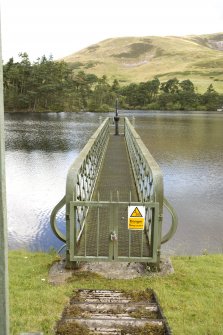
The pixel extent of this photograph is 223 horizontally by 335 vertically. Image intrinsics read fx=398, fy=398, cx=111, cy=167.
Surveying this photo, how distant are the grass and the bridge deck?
57 centimetres

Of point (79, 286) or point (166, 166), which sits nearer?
point (79, 286)

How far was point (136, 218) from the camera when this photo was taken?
20.0ft

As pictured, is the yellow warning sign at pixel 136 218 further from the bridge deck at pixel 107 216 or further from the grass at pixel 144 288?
Result: the grass at pixel 144 288

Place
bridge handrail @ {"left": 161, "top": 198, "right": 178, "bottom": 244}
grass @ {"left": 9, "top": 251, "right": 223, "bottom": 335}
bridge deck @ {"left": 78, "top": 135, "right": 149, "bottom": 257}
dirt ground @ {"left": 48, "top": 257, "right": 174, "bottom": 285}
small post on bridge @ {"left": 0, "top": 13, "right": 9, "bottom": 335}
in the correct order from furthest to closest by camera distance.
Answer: bridge deck @ {"left": 78, "top": 135, "right": 149, "bottom": 257}, bridge handrail @ {"left": 161, "top": 198, "right": 178, "bottom": 244}, dirt ground @ {"left": 48, "top": 257, "right": 174, "bottom": 285}, grass @ {"left": 9, "top": 251, "right": 223, "bottom": 335}, small post on bridge @ {"left": 0, "top": 13, "right": 9, "bottom": 335}

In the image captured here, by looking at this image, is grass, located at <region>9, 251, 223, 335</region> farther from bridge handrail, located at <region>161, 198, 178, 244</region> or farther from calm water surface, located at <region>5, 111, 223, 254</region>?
calm water surface, located at <region>5, 111, 223, 254</region>

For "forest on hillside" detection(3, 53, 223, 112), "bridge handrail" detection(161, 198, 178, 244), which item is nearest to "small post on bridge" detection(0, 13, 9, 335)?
"bridge handrail" detection(161, 198, 178, 244)

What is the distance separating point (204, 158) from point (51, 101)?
78440mm

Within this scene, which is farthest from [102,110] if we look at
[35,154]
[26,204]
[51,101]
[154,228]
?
[154,228]

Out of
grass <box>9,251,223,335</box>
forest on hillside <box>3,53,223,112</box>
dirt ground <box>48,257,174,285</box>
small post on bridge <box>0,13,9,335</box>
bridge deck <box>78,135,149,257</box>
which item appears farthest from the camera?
forest on hillside <box>3,53,223,112</box>

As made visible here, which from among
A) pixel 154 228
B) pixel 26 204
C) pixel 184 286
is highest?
pixel 154 228

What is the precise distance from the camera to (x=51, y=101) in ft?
349

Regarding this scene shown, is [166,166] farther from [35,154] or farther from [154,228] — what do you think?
[154,228]

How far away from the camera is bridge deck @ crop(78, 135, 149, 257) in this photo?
6680 millimetres

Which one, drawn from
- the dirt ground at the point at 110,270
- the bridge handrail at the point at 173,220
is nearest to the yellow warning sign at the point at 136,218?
the bridge handrail at the point at 173,220
